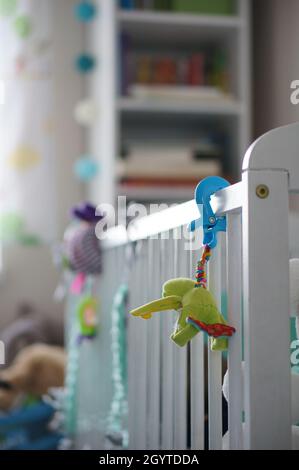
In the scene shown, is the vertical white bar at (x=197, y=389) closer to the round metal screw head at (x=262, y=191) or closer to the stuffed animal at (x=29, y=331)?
the round metal screw head at (x=262, y=191)

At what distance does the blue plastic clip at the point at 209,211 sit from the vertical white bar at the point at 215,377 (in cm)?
1

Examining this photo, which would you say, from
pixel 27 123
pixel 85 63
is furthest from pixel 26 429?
pixel 85 63

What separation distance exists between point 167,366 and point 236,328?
1.06ft

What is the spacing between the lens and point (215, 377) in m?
0.76

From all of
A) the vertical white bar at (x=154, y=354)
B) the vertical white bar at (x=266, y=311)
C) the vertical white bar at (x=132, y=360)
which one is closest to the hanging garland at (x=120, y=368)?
the vertical white bar at (x=132, y=360)

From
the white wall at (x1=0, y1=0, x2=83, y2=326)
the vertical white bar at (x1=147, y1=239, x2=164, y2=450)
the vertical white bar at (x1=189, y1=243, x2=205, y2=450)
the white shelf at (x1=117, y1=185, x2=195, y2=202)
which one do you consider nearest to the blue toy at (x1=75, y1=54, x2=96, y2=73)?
the white wall at (x1=0, y1=0, x2=83, y2=326)

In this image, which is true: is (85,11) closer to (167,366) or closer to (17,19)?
(17,19)

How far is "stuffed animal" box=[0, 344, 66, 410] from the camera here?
6.72 ft

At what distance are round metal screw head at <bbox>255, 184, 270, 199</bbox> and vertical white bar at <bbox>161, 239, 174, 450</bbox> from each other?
1.04ft

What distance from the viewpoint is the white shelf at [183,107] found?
2088 millimetres

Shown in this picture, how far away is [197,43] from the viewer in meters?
2.32

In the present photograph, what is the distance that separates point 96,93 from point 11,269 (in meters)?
0.69

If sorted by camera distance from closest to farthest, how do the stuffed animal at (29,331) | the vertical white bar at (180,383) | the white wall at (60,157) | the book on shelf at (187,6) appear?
the vertical white bar at (180,383)
the book on shelf at (187,6)
the stuffed animal at (29,331)
the white wall at (60,157)

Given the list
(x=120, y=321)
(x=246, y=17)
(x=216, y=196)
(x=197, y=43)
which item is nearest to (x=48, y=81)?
(x=197, y=43)
